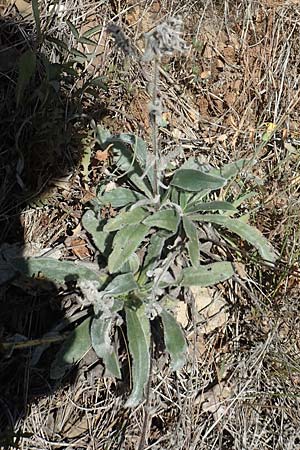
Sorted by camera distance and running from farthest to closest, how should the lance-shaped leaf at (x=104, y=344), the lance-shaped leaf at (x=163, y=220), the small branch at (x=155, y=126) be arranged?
the lance-shaped leaf at (x=163, y=220) → the lance-shaped leaf at (x=104, y=344) → the small branch at (x=155, y=126)

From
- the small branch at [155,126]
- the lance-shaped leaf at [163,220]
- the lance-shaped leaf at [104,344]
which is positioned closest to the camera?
the small branch at [155,126]

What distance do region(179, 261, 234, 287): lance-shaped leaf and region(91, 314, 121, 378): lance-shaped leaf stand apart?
0.31 meters

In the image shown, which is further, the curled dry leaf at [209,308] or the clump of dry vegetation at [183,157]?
the curled dry leaf at [209,308]

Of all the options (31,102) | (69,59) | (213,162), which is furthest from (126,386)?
Answer: (69,59)

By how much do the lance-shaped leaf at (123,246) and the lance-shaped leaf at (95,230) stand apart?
96mm

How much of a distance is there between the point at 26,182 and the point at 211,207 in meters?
0.72

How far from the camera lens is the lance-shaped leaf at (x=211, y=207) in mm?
2091

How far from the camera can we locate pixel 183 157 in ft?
7.97

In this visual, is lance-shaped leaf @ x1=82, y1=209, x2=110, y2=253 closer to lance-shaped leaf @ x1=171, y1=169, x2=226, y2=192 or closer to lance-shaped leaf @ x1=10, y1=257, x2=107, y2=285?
lance-shaped leaf @ x1=10, y1=257, x2=107, y2=285

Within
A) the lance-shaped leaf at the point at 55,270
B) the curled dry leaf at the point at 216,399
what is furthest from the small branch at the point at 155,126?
the curled dry leaf at the point at 216,399

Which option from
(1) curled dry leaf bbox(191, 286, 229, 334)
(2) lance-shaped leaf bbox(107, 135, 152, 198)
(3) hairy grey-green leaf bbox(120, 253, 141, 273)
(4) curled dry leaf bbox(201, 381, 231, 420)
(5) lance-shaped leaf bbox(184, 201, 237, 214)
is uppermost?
(2) lance-shaped leaf bbox(107, 135, 152, 198)

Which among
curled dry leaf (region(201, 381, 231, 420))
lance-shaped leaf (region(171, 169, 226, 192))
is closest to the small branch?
lance-shaped leaf (region(171, 169, 226, 192))

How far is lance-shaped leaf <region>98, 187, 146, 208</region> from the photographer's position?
2.17 metres

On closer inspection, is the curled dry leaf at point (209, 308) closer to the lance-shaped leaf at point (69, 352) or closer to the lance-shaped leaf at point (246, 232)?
the lance-shaped leaf at point (246, 232)
